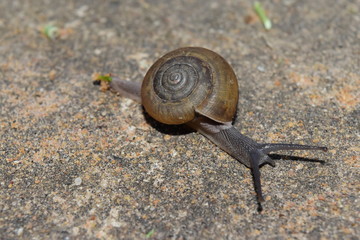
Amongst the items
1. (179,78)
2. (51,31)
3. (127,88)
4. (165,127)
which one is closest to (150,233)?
(165,127)

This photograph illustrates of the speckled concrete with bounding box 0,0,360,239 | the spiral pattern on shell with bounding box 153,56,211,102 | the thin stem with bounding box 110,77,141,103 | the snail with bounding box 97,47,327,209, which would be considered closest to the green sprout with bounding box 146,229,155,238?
the speckled concrete with bounding box 0,0,360,239

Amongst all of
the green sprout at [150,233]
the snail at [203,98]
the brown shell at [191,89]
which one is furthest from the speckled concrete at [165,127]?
the brown shell at [191,89]

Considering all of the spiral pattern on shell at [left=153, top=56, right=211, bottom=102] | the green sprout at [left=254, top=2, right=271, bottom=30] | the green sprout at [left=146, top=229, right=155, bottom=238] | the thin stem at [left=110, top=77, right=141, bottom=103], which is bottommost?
the green sprout at [left=146, top=229, right=155, bottom=238]

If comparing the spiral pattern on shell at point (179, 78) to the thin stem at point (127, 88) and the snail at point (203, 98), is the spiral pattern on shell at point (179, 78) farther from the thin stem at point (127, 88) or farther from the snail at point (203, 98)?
the thin stem at point (127, 88)

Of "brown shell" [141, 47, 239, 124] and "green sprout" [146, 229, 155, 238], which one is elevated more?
"brown shell" [141, 47, 239, 124]

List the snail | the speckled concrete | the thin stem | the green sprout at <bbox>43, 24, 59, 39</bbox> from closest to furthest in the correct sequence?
the speckled concrete
the snail
the thin stem
the green sprout at <bbox>43, 24, 59, 39</bbox>

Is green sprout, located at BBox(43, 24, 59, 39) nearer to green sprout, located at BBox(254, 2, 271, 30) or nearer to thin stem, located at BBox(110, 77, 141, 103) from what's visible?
thin stem, located at BBox(110, 77, 141, 103)
